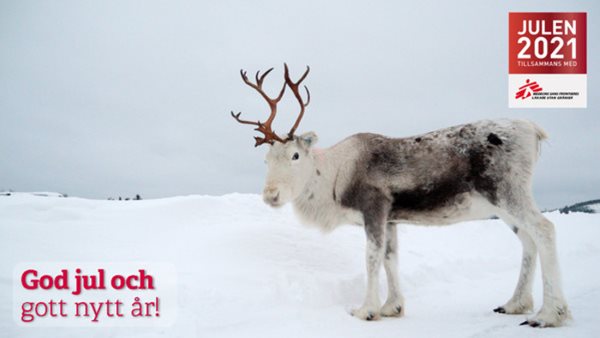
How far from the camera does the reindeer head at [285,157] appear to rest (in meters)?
5.98

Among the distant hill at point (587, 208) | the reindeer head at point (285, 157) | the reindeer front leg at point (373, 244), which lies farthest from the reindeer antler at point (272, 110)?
the distant hill at point (587, 208)

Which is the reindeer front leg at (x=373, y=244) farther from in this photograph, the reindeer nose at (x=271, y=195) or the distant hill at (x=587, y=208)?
the distant hill at (x=587, y=208)

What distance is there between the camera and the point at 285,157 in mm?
6219

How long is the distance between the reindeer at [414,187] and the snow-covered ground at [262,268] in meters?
0.51

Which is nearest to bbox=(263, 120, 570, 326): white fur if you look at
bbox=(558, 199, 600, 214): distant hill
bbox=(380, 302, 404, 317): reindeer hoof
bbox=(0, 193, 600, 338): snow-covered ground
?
bbox=(380, 302, 404, 317): reindeer hoof

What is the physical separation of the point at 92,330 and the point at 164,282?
119cm

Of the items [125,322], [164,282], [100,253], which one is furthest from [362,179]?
[100,253]

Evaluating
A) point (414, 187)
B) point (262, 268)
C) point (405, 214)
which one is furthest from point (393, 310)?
point (262, 268)

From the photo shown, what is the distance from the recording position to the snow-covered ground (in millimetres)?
4812

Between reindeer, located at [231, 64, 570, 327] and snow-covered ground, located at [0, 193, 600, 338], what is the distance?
0.51 m

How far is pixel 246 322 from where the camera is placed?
4.91m

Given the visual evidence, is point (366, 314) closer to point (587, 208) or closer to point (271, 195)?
point (271, 195)

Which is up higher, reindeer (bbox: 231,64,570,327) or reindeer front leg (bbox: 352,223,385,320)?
reindeer (bbox: 231,64,570,327)

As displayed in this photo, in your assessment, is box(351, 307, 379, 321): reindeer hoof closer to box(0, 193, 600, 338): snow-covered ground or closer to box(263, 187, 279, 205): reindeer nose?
box(0, 193, 600, 338): snow-covered ground
